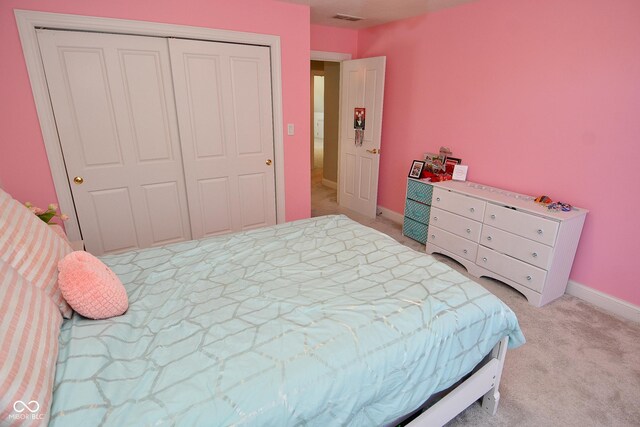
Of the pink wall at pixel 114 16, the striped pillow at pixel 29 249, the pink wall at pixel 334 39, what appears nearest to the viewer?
the striped pillow at pixel 29 249

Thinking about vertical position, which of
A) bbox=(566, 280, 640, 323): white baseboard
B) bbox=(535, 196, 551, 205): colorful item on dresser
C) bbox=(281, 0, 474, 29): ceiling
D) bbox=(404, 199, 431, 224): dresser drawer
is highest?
bbox=(281, 0, 474, 29): ceiling

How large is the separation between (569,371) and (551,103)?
6.58 feet

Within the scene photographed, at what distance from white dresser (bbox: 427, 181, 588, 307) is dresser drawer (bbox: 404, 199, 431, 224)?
0.18 metres

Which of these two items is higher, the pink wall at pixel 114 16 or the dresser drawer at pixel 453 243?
the pink wall at pixel 114 16

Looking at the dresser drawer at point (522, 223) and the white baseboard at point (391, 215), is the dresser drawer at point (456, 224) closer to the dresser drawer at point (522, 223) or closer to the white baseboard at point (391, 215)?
the dresser drawer at point (522, 223)

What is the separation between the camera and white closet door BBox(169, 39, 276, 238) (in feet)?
9.59

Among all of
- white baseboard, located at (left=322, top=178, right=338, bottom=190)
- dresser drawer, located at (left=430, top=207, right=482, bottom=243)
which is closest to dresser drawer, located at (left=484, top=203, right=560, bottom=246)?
dresser drawer, located at (left=430, top=207, right=482, bottom=243)

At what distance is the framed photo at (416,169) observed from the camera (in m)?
3.73

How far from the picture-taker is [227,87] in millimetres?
3080

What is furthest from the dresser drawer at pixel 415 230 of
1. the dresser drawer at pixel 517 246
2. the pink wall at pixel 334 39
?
the pink wall at pixel 334 39

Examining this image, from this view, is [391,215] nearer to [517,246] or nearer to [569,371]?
[517,246]

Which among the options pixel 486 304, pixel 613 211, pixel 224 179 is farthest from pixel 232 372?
pixel 613 211

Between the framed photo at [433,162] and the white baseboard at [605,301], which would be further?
the framed photo at [433,162]

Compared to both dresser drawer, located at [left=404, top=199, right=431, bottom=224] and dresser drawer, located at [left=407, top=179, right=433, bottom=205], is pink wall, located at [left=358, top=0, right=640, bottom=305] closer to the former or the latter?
dresser drawer, located at [left=407, top=179, right=433, bottom=205]
